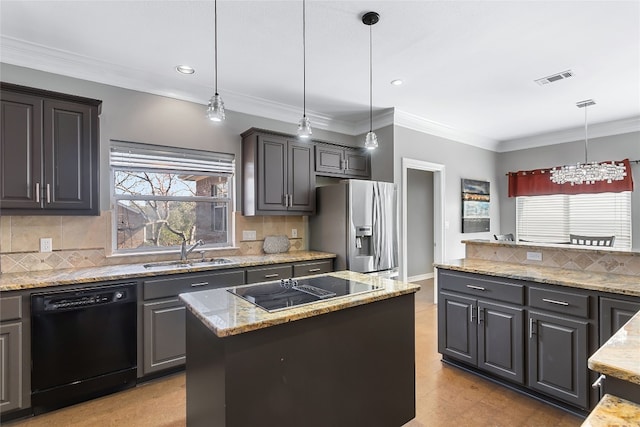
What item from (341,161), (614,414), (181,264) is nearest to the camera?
(614,414)

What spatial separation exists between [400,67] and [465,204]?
10.4 ft

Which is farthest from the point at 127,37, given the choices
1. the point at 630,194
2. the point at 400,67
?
the point at 630,194

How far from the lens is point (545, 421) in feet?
6.98

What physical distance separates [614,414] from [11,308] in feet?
10.4

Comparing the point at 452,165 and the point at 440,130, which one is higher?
the point at 440,130

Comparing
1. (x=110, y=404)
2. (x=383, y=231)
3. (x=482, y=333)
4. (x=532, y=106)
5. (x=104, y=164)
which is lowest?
(x=110, y=404)

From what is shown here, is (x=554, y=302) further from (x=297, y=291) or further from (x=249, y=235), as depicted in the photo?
(x=249, y=235)

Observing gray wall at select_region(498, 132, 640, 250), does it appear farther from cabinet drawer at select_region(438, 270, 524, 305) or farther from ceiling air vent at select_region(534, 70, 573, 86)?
cabinet drawer at select_region(438, 270, 524, 305)

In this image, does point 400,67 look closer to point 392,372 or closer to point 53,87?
point 392,372

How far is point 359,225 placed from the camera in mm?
3754

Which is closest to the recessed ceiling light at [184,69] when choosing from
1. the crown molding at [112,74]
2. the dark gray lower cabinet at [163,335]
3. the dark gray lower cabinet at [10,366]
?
the crown molding at [112,74]

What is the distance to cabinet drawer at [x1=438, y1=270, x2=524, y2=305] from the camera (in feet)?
7.91

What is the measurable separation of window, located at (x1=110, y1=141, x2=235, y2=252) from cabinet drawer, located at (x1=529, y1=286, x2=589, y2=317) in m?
3.08

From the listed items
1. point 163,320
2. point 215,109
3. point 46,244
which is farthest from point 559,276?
point 46,244
